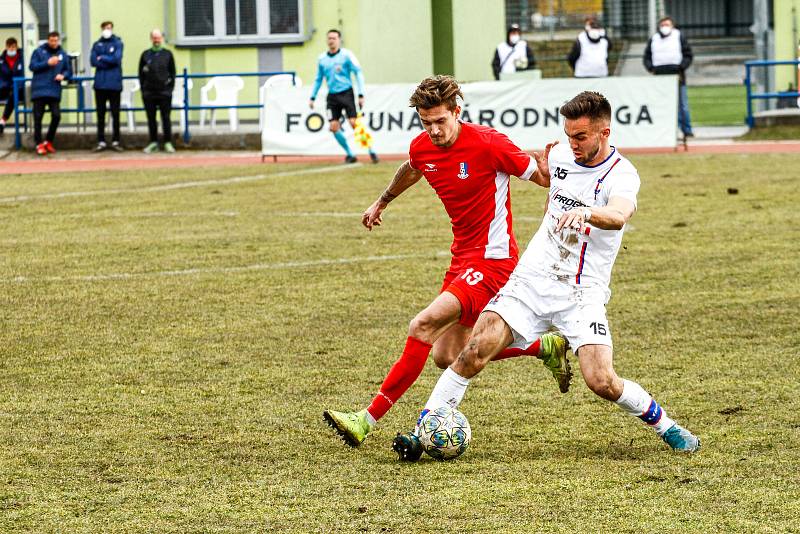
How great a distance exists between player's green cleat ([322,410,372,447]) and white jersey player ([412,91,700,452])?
1.01ft

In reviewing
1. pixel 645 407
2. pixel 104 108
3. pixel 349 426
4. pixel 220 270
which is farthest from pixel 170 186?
pixel 645 407

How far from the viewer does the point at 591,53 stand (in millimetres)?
24062

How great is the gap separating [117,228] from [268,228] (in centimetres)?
156

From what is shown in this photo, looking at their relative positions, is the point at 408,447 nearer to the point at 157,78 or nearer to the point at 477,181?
the point at 477,181

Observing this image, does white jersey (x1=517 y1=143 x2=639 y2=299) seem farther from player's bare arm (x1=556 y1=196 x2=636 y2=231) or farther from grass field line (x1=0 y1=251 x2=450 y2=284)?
grass field line (x1=0 y1=251 x2=450 y2=284)

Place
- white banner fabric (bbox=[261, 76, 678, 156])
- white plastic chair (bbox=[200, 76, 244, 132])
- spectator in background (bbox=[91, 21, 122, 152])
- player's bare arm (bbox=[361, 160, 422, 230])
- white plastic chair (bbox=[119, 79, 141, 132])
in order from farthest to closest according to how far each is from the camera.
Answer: white plastic chair (bbox=[119, 79, 141, 132]) < white plastic chair (bbox=[200, 76, 244, 132]) < spectator in background (bbox=[91, 21, 122, 152]) < white banner fabric (bbox=[261, 76, 678, 156]) < player's bare arm (bbox=[361, 160, 422, 230])

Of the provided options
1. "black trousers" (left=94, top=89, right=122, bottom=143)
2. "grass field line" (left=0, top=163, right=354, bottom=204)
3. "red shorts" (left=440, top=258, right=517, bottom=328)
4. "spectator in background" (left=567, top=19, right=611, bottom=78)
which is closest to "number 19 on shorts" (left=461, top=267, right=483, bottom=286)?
"red shorts" (left=440, top=258, right=517, bottom=328)

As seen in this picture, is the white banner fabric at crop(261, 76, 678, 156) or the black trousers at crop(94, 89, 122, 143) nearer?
the white banner fabric at crop(261, 76, 678, 156)

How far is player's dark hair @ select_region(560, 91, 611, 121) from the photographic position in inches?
235

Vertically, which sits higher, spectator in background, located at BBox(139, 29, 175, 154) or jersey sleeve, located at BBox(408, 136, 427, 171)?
spectator in background, located at BBox(139, 29, 175, 154)

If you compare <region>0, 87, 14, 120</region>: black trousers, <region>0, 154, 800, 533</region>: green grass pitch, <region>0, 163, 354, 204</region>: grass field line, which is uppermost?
<region>0, 87, 14, 120</region>: black trousers

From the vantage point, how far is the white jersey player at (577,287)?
19.7ft

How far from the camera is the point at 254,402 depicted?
714cm

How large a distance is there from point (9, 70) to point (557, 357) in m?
20.9
